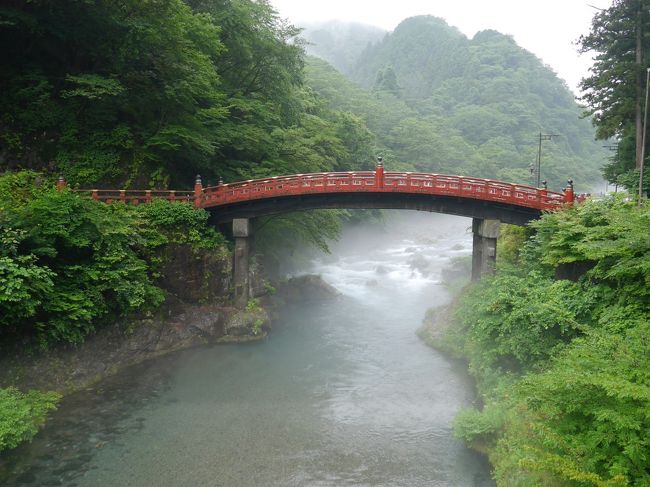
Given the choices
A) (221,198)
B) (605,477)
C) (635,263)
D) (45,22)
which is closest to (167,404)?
(221,198)

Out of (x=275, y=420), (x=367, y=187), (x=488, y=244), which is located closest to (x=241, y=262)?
(x=367, y=187)

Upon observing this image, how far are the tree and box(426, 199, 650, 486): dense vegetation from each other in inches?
446

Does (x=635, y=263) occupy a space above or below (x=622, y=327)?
above

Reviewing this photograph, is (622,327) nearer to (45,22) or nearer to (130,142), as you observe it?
(130,142)

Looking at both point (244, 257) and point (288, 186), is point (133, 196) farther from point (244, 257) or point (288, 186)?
point (288, 186)

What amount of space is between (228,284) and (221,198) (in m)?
4.73

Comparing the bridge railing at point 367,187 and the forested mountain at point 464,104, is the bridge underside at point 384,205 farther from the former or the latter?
the forested mountain at point 464,104

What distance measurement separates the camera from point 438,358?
23312 millimetres

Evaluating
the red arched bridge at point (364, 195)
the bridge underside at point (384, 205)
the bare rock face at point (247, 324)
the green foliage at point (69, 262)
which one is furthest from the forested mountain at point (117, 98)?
the bare rock face at point (247, 324)

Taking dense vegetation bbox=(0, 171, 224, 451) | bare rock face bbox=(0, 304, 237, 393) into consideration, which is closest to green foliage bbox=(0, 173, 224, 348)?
dense vegetation bbox=(0, 171, 224, 451)

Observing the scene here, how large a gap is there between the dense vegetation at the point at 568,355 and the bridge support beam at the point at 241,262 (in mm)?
11521

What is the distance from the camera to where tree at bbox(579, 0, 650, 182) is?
26578 millimetres

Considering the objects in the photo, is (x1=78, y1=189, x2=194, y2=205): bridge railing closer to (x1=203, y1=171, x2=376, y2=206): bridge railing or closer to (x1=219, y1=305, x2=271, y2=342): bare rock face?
(x1=203, y1=171, x2=376, y2=206): bridge railing

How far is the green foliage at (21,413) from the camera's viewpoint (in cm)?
1380
